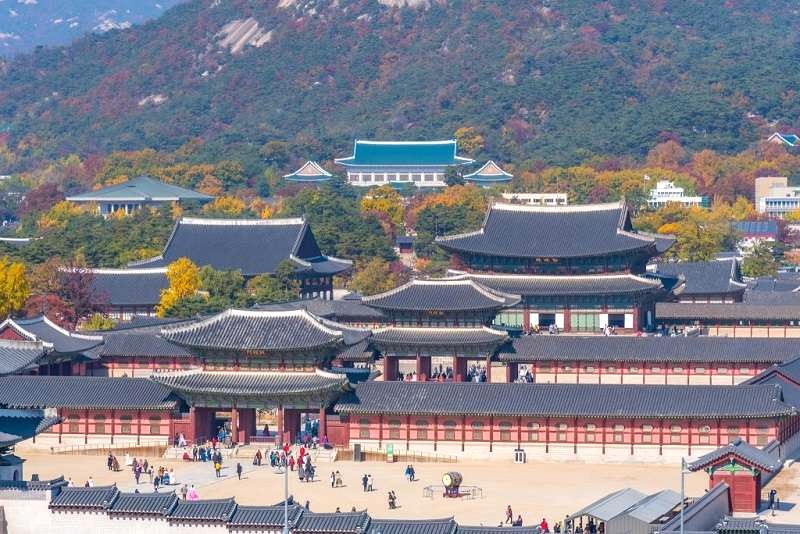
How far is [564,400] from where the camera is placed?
215 feet

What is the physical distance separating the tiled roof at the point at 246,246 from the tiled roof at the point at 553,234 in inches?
536

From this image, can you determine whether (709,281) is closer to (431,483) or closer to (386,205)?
(431,483)

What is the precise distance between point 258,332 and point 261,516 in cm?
1911

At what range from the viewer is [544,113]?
191375 mm

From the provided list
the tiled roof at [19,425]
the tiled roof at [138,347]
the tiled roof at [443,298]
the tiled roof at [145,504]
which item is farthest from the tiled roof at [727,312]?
the tiled roof at [145,504]

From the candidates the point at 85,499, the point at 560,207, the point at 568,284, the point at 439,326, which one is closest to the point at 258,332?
the point at 439,326

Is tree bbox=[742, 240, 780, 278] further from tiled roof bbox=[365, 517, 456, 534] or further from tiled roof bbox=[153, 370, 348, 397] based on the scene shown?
tiled roof bbox=[365, 517, 456, 534]

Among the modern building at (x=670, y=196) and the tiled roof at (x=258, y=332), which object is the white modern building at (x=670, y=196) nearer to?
the modern building at (x=670, y=196)

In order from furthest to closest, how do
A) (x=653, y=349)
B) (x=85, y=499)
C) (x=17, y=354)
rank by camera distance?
1. (x=653, y=349)
2. (x=17, y=354)
3. (x=85, y=499)

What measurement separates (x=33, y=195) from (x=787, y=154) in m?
58.0

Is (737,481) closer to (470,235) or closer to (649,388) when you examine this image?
(649,388)

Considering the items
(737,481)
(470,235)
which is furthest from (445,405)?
(470,235)

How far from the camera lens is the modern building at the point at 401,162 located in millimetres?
172000

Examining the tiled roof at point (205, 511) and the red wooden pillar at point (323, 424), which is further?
the red wooden pillar at point (323, 424)
